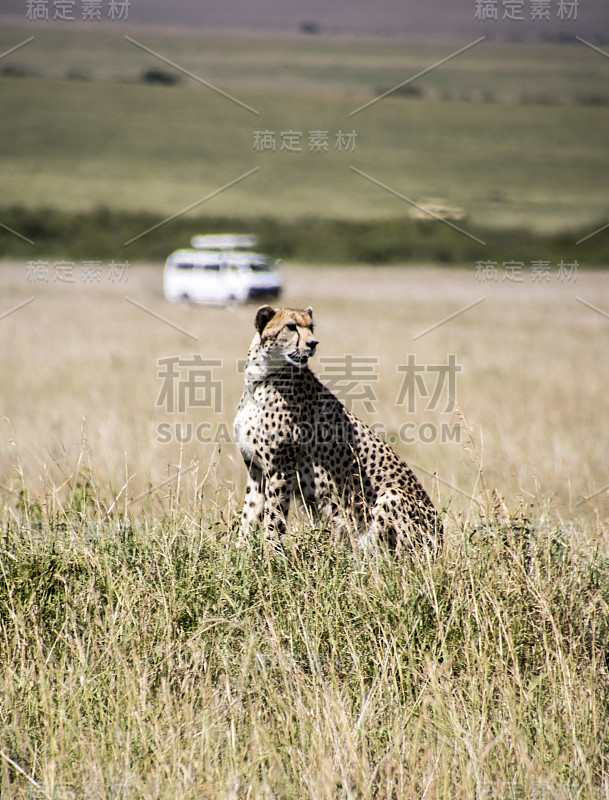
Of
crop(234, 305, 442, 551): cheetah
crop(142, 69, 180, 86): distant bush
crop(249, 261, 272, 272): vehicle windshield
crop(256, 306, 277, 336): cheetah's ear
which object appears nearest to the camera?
crop(234, 305, 442, 551): cheetah

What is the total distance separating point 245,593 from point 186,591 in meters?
0.24

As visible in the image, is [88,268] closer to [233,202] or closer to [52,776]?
[233,202]

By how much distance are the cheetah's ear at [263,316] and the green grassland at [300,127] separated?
89.2ft

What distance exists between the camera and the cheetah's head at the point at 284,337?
4113 millimetres

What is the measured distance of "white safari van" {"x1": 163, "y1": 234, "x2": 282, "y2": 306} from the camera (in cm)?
2348

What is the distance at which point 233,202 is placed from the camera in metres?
51.8

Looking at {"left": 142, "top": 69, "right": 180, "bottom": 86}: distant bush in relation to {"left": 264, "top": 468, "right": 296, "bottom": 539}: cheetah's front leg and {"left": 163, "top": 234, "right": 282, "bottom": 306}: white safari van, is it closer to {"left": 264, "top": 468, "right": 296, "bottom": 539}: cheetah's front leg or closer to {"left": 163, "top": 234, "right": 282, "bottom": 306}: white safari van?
{"left": 163, "top": 234, "right": 282, "bottom": 306}: white safari van

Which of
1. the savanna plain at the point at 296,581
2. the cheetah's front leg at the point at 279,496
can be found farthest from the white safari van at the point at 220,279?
the cheetah's front leg at the point at 279,496

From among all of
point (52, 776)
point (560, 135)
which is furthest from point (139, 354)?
point (560, 135)
